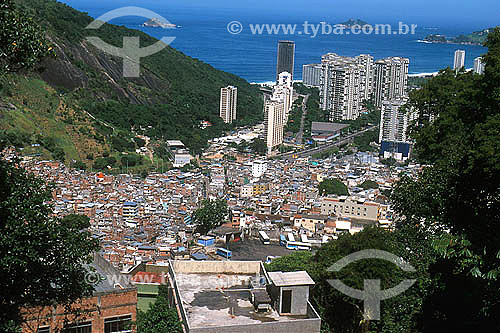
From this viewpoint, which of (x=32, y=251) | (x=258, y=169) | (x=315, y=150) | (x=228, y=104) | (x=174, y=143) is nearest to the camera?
(x=32, y=251)

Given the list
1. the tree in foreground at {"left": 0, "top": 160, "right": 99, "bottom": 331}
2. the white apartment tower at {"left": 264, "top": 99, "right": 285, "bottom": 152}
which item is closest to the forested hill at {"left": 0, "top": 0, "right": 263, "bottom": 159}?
the white apartment tower at {"left": 264, "top": 99, "right": 285, "bottom": 152}

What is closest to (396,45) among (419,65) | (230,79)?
(419,65)

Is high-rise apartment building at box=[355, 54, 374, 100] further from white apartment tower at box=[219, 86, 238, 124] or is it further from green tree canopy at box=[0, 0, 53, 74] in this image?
green tree canopy at box=[0, 0, 53, 74]

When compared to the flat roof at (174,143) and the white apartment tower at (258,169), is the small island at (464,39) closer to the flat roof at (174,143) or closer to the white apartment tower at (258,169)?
the flat roof at (174,143)

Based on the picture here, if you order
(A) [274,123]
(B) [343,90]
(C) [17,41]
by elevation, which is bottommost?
(A) [274,123]

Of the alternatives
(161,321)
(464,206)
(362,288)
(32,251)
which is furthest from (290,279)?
(32,251)

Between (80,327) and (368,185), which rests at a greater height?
(80,327)

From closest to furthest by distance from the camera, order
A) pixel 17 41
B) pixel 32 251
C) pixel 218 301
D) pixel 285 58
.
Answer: pixel 17 41 < pixel 32 251 < pixel 218 301 < pixel 285 58

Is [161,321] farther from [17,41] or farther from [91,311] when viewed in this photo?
[17,41]
